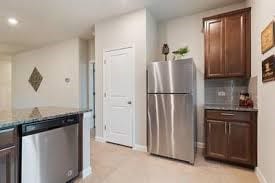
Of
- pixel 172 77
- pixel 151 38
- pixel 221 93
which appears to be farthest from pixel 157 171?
pixel 151 38

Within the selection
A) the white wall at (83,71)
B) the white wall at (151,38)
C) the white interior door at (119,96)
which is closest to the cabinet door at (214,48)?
the white wall at (151,38)

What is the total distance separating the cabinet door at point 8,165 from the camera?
4.52ft

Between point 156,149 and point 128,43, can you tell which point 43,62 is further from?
point 156,149

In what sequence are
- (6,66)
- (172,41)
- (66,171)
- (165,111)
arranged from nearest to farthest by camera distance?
1. (66,171)
2. (165,111)
3. (172,41)
4. (6,66)

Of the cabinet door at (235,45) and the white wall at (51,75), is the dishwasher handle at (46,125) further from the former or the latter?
the white wall at (51,75)

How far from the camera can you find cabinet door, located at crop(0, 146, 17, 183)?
4.52ft

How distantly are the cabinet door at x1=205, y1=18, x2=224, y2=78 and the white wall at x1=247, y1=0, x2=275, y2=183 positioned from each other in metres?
0.47

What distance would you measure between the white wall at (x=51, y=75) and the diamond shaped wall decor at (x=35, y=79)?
0.14 metres

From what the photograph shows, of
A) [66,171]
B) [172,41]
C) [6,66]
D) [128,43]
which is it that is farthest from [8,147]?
[6,66]

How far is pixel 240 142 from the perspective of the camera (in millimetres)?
2539

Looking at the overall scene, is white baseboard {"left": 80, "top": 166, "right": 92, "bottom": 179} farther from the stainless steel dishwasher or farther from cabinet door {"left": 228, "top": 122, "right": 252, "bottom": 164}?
cabinet door {"left": 228, "top": 122, "right": 252, "bottom": 164}

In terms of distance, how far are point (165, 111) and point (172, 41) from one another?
180 centimetres

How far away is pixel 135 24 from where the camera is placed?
3.48m

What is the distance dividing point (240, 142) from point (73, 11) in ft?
12.7
